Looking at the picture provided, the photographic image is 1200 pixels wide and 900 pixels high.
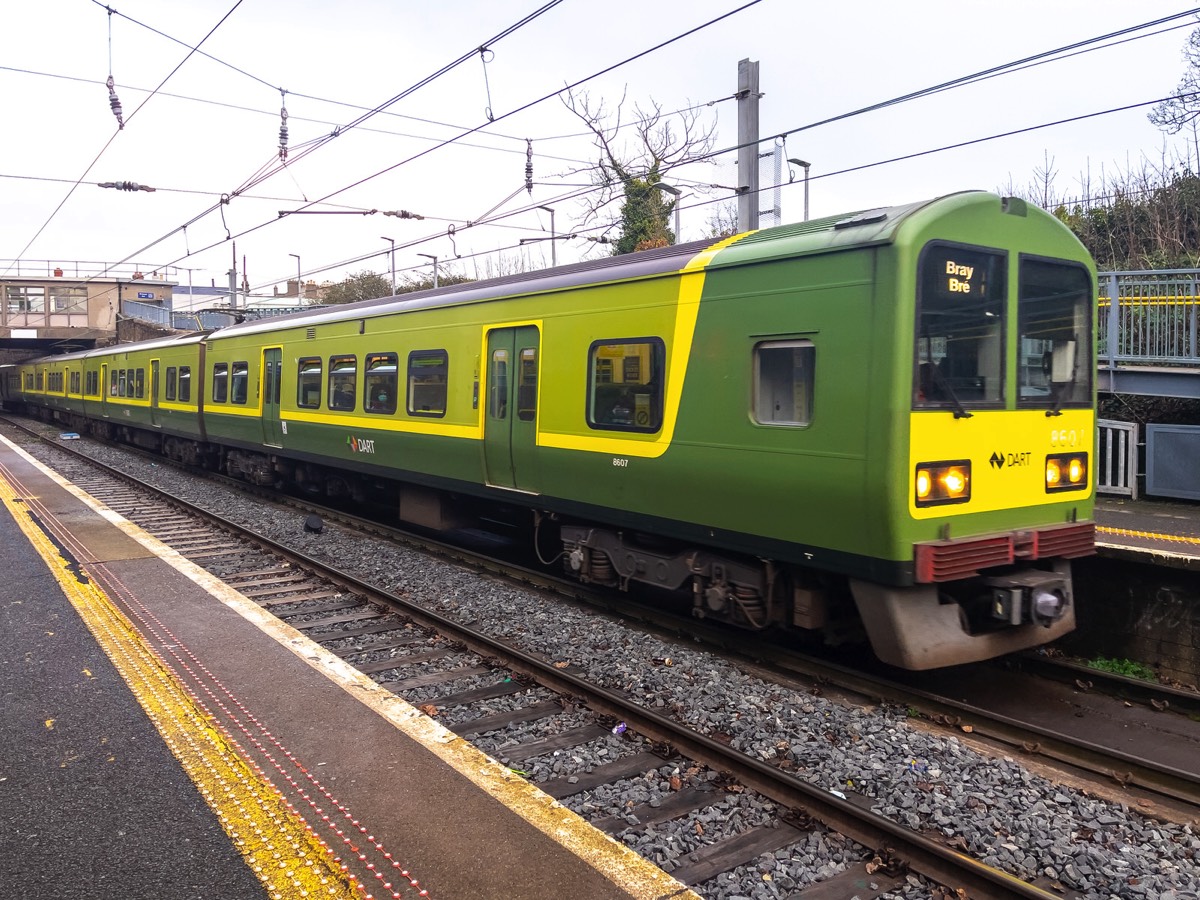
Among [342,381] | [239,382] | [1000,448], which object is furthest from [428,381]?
[239,382]

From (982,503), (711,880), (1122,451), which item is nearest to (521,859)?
(711,880)

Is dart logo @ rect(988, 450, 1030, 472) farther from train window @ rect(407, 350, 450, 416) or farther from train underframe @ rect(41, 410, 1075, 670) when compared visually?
train window @ rect(407, 350, 450, 416)

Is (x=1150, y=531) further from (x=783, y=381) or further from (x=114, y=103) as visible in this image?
(x=114, y=103)

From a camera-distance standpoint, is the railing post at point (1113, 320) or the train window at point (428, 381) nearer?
→ the train window at point (428, 381)

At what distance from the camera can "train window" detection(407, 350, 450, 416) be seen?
375 inches

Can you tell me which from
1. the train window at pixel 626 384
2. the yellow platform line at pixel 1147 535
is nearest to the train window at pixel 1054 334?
the yellow platform line at pixel 1147 535

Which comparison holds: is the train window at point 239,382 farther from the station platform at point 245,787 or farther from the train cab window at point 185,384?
the station platform at point 245,787

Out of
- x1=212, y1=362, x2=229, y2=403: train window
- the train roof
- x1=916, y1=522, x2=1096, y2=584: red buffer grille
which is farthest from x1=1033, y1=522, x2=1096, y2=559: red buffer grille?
x1=212, y1=362, x2=229, y2=403: train window

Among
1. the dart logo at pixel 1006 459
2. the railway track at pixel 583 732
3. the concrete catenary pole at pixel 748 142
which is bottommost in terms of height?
the railway track at pixel 583 732

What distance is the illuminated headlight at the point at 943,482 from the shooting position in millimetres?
5242

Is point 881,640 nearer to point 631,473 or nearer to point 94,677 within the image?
point 631,473

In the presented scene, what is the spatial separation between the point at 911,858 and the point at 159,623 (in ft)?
18.3

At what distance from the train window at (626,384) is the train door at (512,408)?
0.89m

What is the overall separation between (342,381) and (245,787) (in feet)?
26.4
